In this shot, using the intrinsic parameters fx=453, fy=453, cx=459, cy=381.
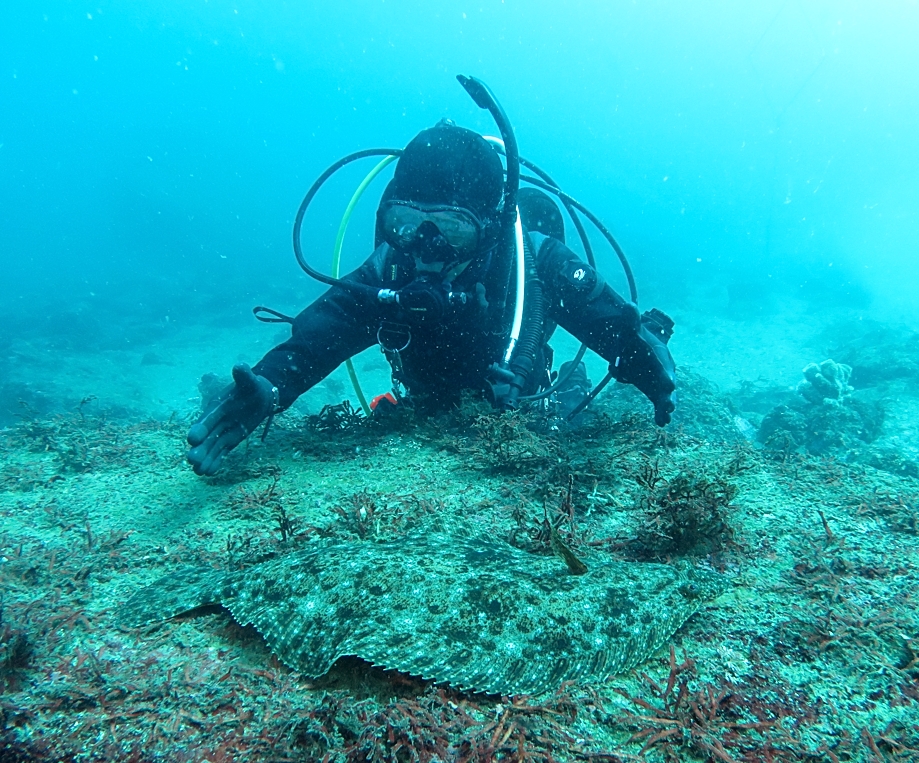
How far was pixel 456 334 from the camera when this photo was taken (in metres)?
5.53

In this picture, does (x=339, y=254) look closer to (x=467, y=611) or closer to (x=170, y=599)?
(x=170, y=599)

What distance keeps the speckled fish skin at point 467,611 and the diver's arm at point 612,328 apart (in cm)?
320

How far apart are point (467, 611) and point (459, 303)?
3.55m

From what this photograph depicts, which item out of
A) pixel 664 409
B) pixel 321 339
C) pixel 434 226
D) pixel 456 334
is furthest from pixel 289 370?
pixel 664 409

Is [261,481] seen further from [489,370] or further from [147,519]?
[489,370]

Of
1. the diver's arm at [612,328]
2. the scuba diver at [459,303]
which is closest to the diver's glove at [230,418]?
the scuba diver at [459,303]

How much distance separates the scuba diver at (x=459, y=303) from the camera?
16.7 ft

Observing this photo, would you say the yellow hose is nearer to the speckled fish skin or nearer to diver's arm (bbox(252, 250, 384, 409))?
diver's arm (bbox(252, 250, 384, 409))

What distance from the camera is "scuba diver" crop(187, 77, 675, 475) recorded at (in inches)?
200

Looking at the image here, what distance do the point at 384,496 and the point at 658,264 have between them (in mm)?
39066

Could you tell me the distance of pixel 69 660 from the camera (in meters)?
2.26

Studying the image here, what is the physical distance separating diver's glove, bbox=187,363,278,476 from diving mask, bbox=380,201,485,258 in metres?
2.20

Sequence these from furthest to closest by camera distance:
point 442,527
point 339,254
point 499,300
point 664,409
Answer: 1. point 339,254
2. point 499,300
3. point 664,409
4. point 442,527

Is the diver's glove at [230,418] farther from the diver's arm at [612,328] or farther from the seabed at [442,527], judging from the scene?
the diver's arm at [612,328]
